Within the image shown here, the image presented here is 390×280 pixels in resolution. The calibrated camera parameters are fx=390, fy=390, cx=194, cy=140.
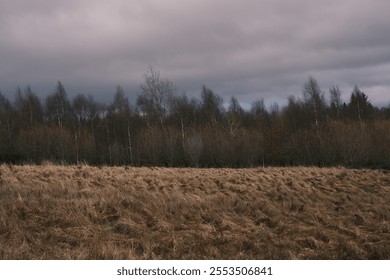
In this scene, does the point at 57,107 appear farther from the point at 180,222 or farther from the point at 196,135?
the point at 180,222

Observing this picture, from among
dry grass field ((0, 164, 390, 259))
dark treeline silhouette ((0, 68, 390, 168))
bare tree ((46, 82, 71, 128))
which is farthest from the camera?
bare tree ((46, 82, 71, 128))

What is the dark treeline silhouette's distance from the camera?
39.3 meters

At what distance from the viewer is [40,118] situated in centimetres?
5934

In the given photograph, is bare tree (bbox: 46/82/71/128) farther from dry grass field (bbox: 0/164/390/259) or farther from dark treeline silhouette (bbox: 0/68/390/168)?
dry grass field (bbox: 0/164/390/259)

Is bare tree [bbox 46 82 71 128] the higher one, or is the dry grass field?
bare tree [bbox 46 82 71 128]

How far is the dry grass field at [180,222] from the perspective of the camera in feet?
20.2

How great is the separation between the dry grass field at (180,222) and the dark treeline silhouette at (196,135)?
23.4 meters

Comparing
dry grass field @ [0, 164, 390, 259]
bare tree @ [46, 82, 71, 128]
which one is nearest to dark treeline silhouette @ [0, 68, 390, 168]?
bare tree @ [46, 82, 71, 128]

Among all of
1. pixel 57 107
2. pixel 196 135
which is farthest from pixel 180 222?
pixel 57 107

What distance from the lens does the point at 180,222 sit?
8039mm

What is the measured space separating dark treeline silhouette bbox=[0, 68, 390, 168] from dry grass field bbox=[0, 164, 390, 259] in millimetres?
23388

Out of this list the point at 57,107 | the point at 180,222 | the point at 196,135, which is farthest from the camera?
the point at 57,107

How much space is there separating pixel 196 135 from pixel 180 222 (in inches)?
1362
